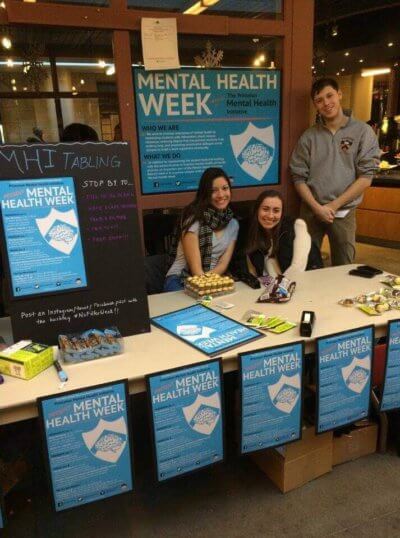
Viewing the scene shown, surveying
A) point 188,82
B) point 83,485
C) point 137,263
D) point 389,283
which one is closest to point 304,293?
point 389,283

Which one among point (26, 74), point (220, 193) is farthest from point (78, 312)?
point (26, 74)

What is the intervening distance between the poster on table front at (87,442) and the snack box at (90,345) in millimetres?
169

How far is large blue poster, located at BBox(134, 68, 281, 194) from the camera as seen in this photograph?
2.35 meters

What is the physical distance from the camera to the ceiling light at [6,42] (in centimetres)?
212

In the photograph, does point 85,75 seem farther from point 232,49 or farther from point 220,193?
point 220,193

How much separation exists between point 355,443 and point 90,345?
1204 mm

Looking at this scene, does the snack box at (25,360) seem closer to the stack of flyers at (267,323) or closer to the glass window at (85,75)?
the stack of flyers at (267,323)

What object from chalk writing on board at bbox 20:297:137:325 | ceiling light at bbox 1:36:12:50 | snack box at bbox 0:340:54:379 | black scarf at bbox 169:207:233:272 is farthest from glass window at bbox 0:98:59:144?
snack box at bbox 0:340:54:379

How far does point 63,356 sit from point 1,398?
0.22 metres

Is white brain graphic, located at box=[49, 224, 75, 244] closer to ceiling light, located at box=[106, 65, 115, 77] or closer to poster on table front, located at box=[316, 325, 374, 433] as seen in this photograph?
poster on table front, located at box=[316, 325, 374, 433]

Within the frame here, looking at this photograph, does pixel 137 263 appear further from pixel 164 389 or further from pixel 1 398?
pixel 1 398

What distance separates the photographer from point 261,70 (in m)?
2.53

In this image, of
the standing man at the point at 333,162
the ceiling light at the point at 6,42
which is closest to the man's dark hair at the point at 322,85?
the standing man at the point at 333,162

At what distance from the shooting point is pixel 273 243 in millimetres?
2223
